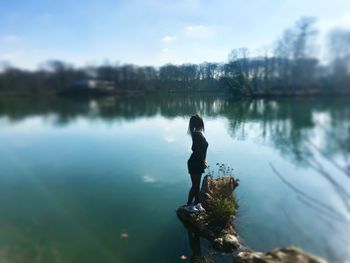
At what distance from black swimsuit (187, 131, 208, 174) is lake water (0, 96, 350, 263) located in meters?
1.30

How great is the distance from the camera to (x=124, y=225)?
6684 mm

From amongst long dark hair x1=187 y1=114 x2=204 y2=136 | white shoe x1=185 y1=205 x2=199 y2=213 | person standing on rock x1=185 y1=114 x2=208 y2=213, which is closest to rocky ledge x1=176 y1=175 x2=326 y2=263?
white shoe x1=185 y1=205 x2=199 y2=213

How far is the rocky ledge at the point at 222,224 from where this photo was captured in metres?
4.53

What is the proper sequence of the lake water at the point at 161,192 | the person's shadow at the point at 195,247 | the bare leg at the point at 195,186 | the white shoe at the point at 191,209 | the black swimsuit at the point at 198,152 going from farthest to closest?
1. the white shoe at the point at 191,209
2. the bare leg at the point at 195,186
3. the black swimsuit at the point at 198,152
4. the person's shadow at the point at 195,247
5. the lake water at the point at 161,192

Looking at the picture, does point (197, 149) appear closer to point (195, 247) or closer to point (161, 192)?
point (195, 247)

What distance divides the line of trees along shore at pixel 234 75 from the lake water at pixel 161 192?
286 mm

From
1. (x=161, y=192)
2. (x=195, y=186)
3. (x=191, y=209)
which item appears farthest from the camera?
(x=161, y=192)

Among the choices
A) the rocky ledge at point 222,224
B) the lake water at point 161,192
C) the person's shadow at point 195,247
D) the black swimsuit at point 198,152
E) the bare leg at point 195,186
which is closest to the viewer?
the lake water at point 161,192

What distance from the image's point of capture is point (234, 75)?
7.79m

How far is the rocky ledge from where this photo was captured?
4.53 m

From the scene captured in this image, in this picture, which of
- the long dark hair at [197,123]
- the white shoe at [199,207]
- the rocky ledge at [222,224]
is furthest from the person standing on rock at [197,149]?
the rocky ledge at [222,224]

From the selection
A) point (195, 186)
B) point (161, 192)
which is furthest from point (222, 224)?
point (161, 192)

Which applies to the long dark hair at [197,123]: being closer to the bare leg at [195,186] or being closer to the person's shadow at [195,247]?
the bare leg at [195,186]

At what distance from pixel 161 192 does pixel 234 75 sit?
12.5 ft
